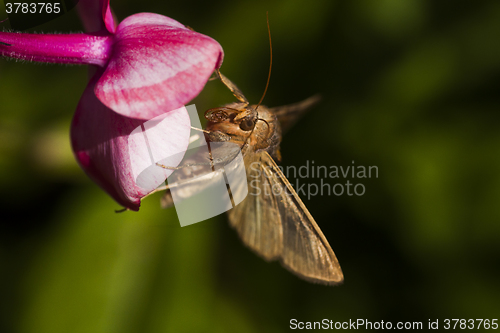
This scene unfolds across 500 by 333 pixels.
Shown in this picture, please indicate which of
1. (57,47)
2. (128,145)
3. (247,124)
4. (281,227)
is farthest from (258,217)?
(57,47)

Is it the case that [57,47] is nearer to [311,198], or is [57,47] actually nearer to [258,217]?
[258,217]

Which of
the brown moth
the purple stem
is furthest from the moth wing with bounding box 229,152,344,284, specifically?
the purple stem

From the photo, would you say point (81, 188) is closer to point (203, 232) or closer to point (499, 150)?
point (203, 232)

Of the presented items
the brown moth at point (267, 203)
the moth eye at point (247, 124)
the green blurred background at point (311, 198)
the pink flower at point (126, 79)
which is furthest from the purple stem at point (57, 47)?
the green blurred background at point (311, 198)

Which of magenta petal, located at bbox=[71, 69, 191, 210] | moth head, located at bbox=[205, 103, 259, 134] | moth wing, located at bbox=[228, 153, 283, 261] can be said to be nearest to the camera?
magenta petal, located at bbox=[71, 69, 191, 210]

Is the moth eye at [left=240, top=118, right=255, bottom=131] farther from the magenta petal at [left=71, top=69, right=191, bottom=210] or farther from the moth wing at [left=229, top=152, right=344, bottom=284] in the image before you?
the magenta petal at [left=71, top=69, right=191, bottom=210]

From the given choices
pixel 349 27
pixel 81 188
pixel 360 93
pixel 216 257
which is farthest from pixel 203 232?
pixel 349 27

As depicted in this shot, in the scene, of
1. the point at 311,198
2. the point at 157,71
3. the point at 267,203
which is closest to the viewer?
the point at 157,71
